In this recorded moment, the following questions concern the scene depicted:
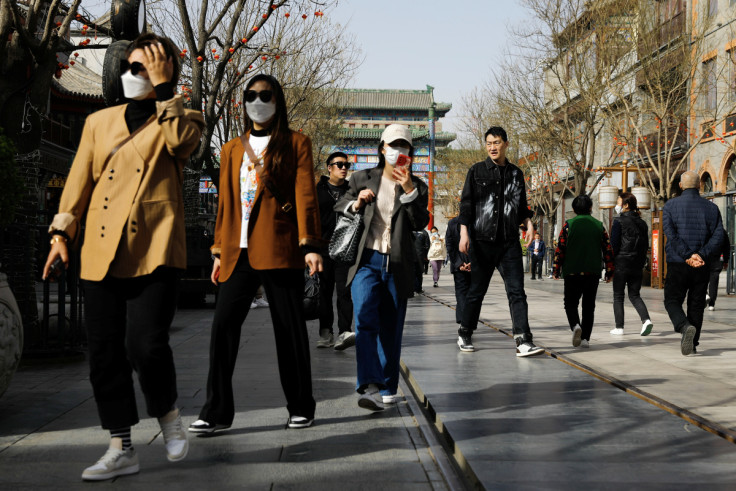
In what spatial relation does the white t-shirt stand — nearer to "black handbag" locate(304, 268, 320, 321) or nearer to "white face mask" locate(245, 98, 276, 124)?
"white face mask" locate(245, 98, 276, 124)

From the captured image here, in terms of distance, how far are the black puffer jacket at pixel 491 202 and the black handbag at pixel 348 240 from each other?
268 centimetres

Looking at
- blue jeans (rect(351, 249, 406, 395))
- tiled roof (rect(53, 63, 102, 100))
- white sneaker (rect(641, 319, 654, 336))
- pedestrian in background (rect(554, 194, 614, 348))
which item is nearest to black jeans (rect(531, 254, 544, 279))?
tiled roof (rect(53, 63, 102, 100))

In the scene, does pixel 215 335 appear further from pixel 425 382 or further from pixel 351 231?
pixel 425 382

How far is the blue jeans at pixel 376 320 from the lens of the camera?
5574mm

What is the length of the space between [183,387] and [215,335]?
1.94 metres

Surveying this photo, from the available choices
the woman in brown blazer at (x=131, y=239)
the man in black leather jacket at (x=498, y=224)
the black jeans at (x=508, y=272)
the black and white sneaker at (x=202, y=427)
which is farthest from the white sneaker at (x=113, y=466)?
the black jeans at (x=508, y=272)

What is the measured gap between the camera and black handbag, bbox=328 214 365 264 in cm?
560

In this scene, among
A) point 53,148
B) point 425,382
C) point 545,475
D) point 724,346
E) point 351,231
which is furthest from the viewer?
point 53,148

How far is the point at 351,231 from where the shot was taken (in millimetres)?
5621

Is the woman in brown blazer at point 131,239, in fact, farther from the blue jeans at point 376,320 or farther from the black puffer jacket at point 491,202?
the black puffer jacket at point 491,202

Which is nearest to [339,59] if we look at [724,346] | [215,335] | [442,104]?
[724,346]

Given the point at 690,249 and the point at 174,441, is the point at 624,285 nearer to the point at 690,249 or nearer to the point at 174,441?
the point at 690,249

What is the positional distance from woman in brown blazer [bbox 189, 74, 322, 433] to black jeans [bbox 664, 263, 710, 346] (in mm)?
5007

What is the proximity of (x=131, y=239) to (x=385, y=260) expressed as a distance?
79.3 inches
